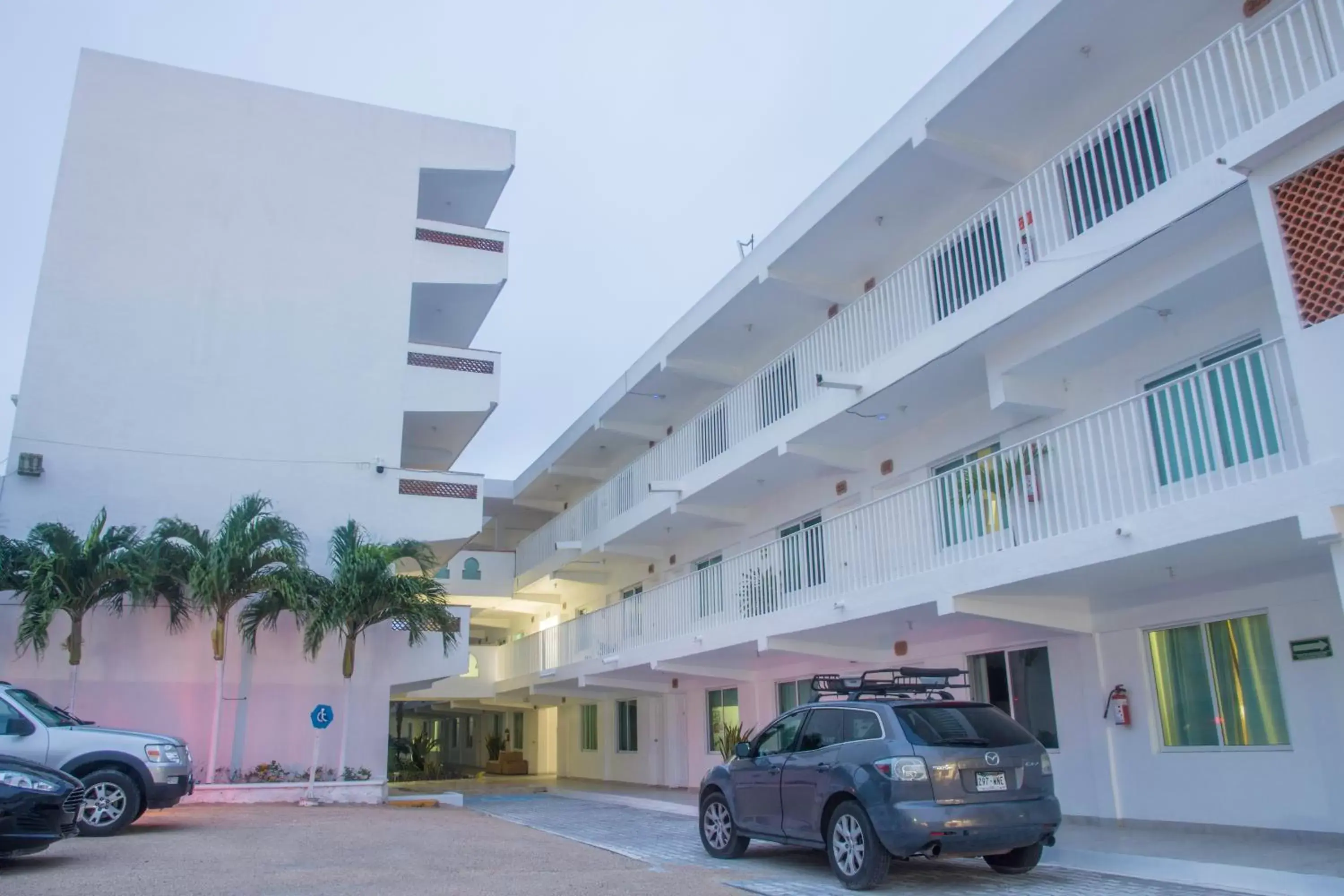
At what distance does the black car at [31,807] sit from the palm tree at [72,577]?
896cm

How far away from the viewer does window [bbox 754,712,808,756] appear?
10.2 metres

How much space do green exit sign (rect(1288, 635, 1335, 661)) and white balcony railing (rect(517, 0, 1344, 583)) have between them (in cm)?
478

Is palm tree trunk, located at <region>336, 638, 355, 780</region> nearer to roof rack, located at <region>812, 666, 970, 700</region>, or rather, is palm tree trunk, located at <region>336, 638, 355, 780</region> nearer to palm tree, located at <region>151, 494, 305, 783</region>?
palm tree, located at <region>151, 494, 305, 783</region>

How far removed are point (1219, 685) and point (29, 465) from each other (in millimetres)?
19479

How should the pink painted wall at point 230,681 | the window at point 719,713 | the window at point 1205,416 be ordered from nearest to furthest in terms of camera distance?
the window at point 1205,416, the pink painted wall at point 230,681, the window at point 719,713

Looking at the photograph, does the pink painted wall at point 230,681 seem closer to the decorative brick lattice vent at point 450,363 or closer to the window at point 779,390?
the decorative brick lattice vent at point 450,363

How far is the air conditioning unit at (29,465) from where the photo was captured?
749 inches

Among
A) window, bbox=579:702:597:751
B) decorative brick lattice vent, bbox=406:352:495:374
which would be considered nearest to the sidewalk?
decorative brick lattice vent, bbox=406:352:495:374

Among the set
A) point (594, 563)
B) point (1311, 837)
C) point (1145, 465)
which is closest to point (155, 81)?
point (594, 563)

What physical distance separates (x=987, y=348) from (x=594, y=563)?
16.0 meters

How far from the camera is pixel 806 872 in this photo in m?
9.73

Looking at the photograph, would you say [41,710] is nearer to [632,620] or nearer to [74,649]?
[74,649]

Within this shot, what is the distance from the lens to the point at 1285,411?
338 inches

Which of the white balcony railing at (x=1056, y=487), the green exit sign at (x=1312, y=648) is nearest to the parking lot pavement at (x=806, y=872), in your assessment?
the green exit sign at (x=1312, y=648)
